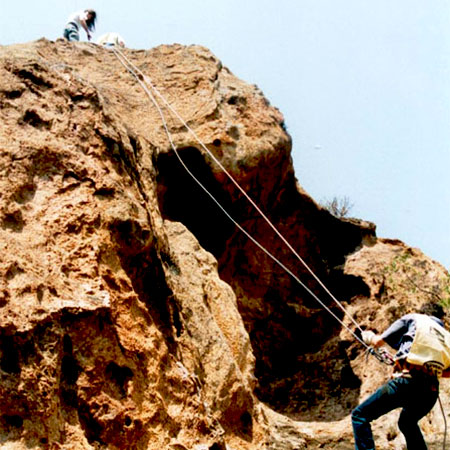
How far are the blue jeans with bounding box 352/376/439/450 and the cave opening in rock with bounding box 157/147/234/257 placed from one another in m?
5.36

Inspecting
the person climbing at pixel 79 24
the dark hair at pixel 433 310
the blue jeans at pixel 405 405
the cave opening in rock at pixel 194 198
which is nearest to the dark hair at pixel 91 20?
the person climbing at pixel 79 24

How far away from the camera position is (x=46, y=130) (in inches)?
263

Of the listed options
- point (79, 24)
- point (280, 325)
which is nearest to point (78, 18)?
Result: point (79, 24)

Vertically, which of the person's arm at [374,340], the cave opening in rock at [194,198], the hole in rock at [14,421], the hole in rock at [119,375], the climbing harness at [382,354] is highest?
the cave opening in rock at [194,198]

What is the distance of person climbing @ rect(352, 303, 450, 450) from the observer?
6.07 metres

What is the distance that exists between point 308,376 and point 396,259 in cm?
294

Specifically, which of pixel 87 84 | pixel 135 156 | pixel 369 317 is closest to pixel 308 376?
pixel 369 317

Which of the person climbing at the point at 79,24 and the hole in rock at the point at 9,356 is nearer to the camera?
the hole in rock at the point at 9,356

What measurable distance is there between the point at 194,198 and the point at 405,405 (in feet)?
19.5

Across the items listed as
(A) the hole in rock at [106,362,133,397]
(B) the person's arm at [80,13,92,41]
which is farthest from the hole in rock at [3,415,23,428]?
(B) the person's arm at [80,13,92,41]

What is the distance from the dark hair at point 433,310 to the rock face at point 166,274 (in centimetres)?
14

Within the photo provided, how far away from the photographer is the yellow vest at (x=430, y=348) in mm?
6039

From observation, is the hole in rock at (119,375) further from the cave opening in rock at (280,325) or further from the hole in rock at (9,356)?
the cave opening in rock at (280,325)

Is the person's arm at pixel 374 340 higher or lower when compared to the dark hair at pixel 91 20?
lower
